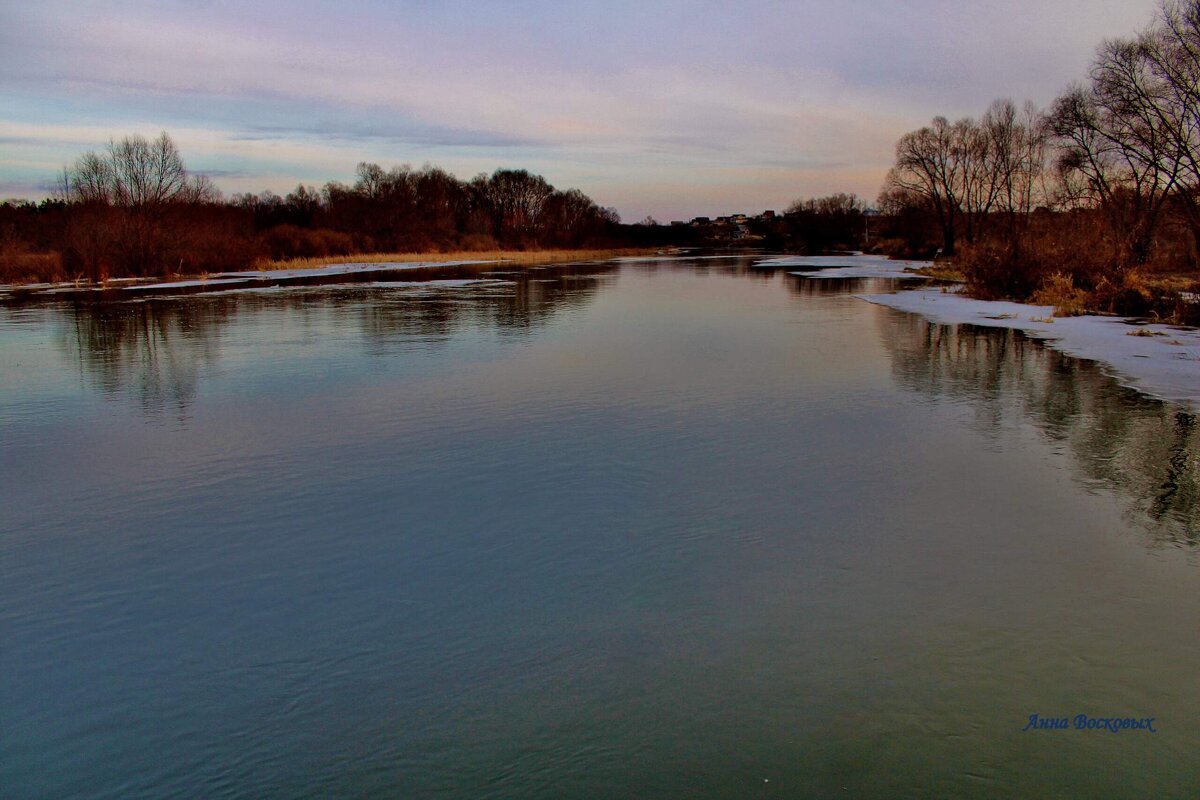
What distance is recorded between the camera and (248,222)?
55.4 metres

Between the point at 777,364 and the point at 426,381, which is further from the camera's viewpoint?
the point at 777,364

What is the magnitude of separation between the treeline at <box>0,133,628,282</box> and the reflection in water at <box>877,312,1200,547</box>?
34.1m

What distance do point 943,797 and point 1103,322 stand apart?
54.5 feet

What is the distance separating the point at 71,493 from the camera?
6.07 metres

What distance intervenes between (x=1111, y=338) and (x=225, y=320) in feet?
56.2

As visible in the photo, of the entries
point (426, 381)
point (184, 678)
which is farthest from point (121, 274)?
point (184, 678)

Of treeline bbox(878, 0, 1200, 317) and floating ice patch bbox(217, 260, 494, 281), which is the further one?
floating ice patch bbox(217, 260, 494, 281)

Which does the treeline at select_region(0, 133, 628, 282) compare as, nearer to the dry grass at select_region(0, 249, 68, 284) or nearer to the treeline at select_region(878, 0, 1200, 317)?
the dry grass at select_region(0, 249, 68, 284)

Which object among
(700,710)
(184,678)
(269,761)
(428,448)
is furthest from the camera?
(428,448)

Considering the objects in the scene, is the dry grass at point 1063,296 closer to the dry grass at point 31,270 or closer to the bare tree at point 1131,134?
the bare tree at point 1131,134

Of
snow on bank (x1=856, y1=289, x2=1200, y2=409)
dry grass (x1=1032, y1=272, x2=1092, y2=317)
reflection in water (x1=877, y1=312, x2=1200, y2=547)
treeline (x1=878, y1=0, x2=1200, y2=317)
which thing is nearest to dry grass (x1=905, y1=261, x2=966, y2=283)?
treeline (x1=878, y1=0, x2=1200, y2=317)

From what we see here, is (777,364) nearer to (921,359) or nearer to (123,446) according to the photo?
(921,359)

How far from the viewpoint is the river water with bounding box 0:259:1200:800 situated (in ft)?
9.75

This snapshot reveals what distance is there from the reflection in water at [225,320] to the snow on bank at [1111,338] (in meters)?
9.17
